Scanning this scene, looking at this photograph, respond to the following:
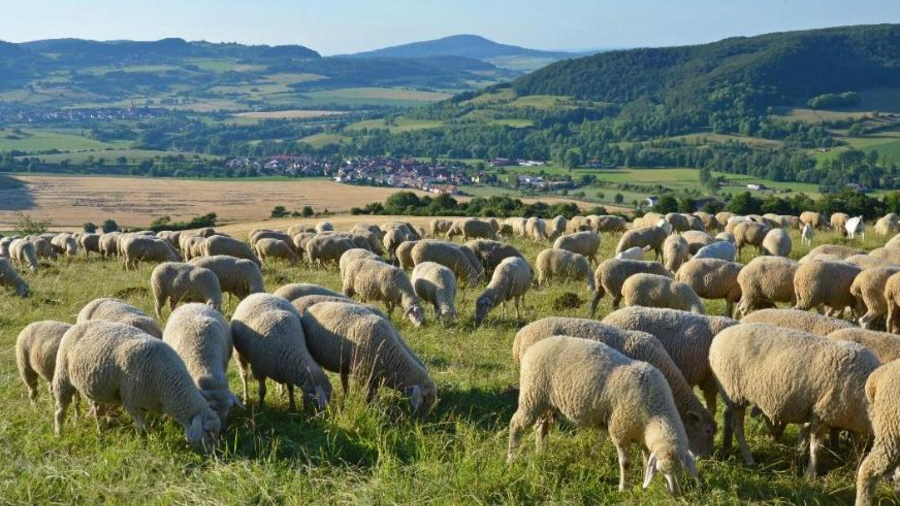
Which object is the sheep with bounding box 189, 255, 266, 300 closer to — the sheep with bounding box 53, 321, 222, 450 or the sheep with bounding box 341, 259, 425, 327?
the sheep with bounding box 341, 259, 425, 327

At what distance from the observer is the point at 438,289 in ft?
48.7

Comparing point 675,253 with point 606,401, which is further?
point 675,253

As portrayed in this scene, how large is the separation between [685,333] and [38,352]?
753cm

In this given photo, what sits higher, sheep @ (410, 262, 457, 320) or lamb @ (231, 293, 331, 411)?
lamb @ (231, 293, 331, 411)

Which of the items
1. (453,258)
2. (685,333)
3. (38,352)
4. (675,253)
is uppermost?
(38,352)

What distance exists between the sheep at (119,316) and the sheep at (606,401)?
191 inches

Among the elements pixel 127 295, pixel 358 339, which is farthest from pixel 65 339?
pixel 127 295

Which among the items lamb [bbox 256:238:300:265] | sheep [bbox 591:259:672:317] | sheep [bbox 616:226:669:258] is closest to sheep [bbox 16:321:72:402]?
sheep [bbox 591:259:672:317]

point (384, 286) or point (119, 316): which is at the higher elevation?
point (119, 316)

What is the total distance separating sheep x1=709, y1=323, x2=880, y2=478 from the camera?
6949 mm

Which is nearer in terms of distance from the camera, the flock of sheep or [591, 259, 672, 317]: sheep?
the flock of sheep

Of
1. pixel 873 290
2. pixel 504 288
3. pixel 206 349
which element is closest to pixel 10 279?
pixel 504 288

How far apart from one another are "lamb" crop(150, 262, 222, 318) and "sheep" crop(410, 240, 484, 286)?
587 centimetres

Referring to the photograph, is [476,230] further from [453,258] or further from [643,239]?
[453,258]
